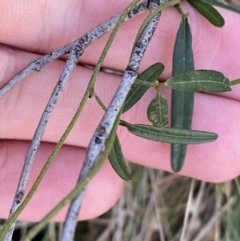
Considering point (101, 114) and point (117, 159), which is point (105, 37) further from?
point (117, 159)

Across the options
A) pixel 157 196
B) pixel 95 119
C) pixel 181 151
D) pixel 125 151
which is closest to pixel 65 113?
pixel 95 119

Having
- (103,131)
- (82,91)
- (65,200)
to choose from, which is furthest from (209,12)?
(65,200)

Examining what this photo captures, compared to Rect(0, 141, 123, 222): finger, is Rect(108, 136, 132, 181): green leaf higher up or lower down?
lower down

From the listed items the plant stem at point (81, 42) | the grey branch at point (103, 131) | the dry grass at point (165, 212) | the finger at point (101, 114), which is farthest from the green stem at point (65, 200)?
the dry grass at point (165, 212)

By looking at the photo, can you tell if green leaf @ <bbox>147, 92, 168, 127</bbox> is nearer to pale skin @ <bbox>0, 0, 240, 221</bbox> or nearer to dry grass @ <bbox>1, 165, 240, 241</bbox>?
pale skin @ <bbox>0, 0, 240, 221</bbox>

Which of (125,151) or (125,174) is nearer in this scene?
(125,174)

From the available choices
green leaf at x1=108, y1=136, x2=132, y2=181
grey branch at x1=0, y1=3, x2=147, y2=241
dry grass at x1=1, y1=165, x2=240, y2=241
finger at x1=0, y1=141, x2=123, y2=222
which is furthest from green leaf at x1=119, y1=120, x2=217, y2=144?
dry grass at x1=1, y1=165, x2=240, y2=241

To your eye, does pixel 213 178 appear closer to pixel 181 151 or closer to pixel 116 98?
pixel 181 151
